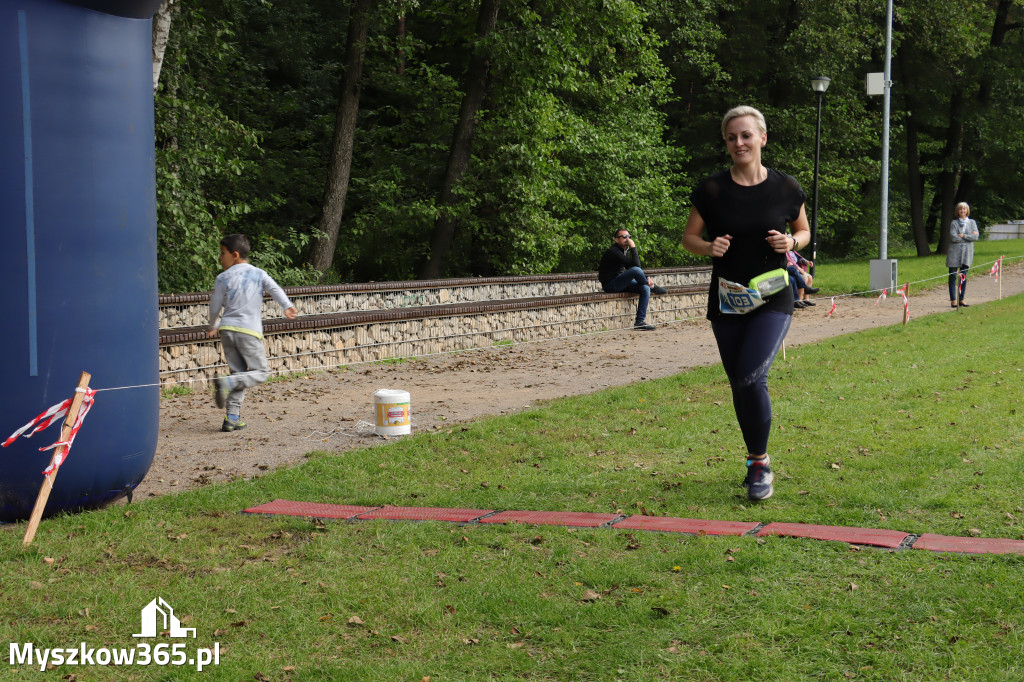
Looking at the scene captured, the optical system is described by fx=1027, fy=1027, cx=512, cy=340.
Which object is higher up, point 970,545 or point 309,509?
point 970,545

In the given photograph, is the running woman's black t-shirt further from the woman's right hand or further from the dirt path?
the dirt path

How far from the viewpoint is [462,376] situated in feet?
39.8

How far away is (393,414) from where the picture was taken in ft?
27.1

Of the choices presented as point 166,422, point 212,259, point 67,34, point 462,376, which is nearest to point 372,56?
point 212,259

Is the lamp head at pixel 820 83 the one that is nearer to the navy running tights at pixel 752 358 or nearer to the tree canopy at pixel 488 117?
the tree canopy at pixel 488 117

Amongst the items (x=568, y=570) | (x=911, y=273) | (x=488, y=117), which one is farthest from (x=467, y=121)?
(x=568, y=570)

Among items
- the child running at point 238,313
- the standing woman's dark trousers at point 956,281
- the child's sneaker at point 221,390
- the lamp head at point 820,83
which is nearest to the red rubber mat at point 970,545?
the child's sneaker at point 221,390

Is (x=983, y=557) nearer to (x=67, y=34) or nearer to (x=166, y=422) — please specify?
(x=67, y=34)

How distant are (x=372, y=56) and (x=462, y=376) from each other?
431 inches

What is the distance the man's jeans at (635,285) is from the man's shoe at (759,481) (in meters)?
11.9

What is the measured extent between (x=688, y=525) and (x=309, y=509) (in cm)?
216

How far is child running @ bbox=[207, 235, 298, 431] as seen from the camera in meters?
8.51

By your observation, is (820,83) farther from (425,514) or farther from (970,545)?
(970,545)

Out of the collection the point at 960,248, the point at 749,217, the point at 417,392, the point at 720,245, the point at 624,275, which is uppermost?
the point at 749,217
